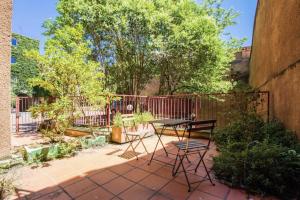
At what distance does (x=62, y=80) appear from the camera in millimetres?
4598

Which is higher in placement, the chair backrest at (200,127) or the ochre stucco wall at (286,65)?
the ochre stucco wall at (286,65)

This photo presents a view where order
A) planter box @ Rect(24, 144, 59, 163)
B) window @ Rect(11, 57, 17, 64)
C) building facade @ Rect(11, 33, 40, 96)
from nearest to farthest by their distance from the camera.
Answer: planter box @ Rect(24, 144, 59, 163) → window @ Rect(11, 57, 17, 64) → building facade @ Rect(11, 33, 40, 96)

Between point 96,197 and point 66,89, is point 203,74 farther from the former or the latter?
point 96,197

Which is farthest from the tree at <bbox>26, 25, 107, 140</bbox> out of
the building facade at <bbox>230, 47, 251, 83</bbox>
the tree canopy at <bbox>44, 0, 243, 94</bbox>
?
the building facade at <bbox>230, 47, 251, 83</bbox>

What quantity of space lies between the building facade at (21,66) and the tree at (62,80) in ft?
55.3

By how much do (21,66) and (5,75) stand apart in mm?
19228

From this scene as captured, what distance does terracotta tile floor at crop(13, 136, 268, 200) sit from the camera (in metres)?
2.58

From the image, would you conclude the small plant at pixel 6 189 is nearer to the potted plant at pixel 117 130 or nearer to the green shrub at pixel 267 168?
the potted plant at pixel 117 130

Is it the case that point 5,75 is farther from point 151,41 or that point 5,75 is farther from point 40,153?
point 151,41

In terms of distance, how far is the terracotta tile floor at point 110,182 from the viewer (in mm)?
2578

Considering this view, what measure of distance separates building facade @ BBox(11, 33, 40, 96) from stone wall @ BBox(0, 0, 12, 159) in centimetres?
1720

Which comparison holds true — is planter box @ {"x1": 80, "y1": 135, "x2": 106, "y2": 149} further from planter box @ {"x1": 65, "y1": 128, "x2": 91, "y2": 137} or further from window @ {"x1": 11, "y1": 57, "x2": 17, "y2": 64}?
window @ {"x1": 11, "y1": 57, "x2": 17, "y2": 64}

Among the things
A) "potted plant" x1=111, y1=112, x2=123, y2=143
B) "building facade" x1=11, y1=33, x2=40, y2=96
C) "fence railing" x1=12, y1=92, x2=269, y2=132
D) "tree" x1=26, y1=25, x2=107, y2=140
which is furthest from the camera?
"building facade" x1=11, y1=33, x2=40, y2=96

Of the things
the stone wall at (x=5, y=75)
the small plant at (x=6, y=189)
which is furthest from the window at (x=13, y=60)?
the small plant at (x=6, y=189)
